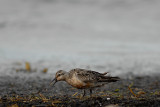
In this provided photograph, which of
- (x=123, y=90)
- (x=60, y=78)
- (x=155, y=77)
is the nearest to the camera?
(x=60, y=78)

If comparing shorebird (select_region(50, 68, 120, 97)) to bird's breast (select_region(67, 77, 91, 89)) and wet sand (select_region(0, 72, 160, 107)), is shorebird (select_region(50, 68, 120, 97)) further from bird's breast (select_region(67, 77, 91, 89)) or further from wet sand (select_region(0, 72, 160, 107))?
wet sand (select_region(0, 72, 160, 107))

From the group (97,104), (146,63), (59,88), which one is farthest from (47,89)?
(146,63)

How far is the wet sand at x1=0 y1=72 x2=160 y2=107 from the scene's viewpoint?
248 inches

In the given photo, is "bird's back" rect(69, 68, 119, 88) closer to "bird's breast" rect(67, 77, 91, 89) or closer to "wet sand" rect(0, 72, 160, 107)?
"bird's breast" rect(67, 77, 91, 89)

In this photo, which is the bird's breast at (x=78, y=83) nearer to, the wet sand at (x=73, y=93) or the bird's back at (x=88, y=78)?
the bird's back at (x=88, y=78)

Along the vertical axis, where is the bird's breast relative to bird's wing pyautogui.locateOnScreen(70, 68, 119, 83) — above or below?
below

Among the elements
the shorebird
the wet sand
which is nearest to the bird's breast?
the shorebird

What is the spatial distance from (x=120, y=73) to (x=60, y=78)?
20.2 ft

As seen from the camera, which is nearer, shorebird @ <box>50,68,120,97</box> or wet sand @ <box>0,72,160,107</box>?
wet sand @ <box>0,72,160,107</box>

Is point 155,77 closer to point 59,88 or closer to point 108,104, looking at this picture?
point 59,88

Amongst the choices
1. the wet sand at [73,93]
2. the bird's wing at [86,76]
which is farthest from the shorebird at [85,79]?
the wet sand at [73,93]

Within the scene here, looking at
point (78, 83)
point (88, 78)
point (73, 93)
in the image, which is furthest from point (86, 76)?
point (73, 93)

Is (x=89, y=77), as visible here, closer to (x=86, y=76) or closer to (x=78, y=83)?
(x=86, y=76)

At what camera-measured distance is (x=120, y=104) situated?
244 inches
